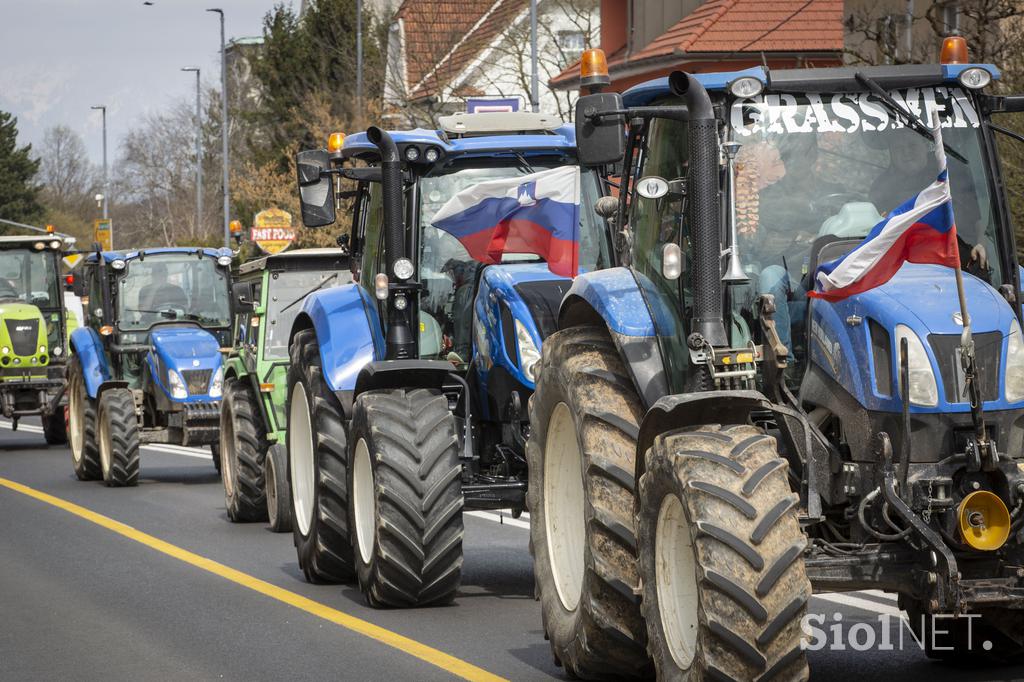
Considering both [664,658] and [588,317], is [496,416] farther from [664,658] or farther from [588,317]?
[664,658]

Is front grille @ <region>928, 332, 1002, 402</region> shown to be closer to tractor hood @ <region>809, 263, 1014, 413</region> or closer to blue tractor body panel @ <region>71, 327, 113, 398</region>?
tractor hood @ <region>809, 263, 1014, 413</region>

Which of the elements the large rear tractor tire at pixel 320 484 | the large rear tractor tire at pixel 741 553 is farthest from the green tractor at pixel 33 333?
the large rear tractor tire at pixel 741 553

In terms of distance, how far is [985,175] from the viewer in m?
7.53

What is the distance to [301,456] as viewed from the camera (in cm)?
1267

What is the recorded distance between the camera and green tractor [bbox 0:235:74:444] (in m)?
26.4

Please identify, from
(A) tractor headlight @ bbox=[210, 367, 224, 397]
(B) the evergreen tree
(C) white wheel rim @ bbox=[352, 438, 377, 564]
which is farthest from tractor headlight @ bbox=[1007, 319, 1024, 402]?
Result: (B) the evergreen tree

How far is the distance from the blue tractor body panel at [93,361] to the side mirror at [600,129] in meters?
14.3

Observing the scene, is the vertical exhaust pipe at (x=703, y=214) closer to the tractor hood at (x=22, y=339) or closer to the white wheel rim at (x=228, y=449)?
the white wheel rim at (x=228, y=449)

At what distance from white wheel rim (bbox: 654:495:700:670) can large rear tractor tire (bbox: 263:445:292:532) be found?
26.9 ft

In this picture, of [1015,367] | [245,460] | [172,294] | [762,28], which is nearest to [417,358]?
[245,460]

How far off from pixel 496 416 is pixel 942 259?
4.49 metres

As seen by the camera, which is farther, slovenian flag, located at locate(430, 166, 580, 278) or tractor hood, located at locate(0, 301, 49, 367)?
tractor hood, located at locate(0, 301, 49, 367)

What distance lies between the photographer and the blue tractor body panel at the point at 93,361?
2100cm

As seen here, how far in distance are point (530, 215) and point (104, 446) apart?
1056 cm
